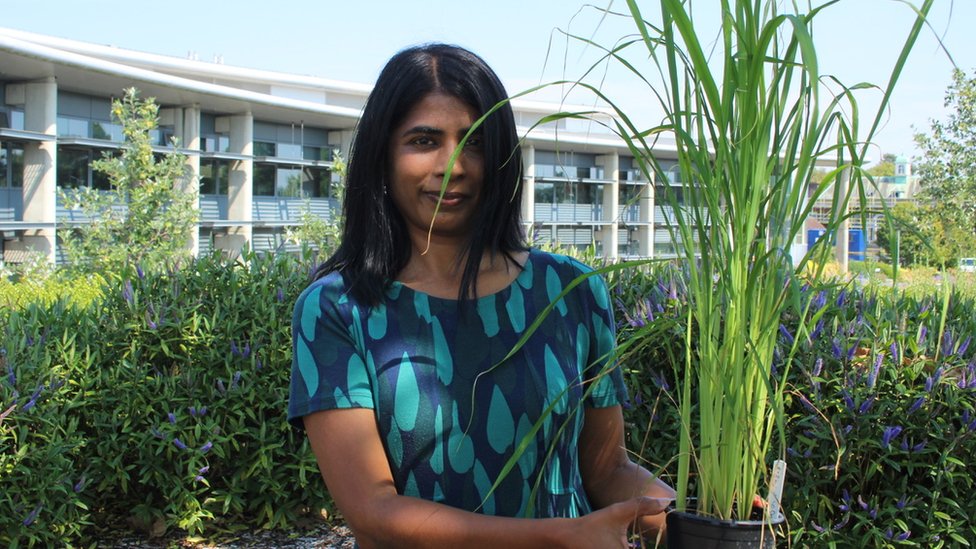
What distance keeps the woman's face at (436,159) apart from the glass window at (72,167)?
105 ft

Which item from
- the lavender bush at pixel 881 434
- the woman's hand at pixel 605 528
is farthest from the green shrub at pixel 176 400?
the woman's hand at pixel 605 528

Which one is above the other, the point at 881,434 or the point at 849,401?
the point at 849,401

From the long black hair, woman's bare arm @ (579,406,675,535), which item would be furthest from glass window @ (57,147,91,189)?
woman's bare arm @ (579,406,675,535)

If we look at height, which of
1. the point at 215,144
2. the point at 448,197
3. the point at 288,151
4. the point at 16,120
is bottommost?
the point at 448,197

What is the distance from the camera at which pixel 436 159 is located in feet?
5.46

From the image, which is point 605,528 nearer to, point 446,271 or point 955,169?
point 446,271

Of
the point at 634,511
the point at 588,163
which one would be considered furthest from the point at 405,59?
the point at 588,163

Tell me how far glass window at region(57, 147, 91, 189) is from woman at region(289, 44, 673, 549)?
31863 mm

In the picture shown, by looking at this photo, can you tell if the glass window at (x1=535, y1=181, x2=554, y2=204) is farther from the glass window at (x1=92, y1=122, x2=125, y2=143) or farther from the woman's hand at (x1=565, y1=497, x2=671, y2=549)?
the woman's hand at (x1=565, y1=497, x2=671, y2=549)

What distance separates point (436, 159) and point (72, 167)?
32.6m

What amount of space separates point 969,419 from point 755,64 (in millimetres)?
2520

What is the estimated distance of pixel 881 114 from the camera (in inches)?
48.1

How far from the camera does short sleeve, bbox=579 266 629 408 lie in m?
1.75

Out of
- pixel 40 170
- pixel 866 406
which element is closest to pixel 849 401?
pixel 866 406
